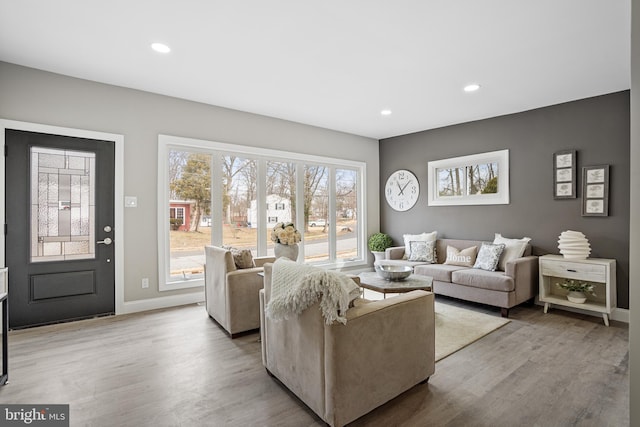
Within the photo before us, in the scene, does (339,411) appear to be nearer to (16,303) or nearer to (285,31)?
Result: (285,31)

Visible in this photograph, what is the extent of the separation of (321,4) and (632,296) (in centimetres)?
242

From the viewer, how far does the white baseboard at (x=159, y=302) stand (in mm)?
3750

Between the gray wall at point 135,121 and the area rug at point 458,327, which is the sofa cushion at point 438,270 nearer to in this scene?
the area rug at point 458,327

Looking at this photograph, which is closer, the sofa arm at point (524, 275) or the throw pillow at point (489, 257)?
the sofa arm at point (524, 275)

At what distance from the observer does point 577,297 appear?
3729 millimetres

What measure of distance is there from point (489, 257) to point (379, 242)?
206 centimetres

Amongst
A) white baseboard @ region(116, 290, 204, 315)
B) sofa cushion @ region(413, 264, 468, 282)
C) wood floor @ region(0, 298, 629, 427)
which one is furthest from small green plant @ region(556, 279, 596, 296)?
white baseboard @ region(116, 290, 204, 315)

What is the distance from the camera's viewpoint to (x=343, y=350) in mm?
1718

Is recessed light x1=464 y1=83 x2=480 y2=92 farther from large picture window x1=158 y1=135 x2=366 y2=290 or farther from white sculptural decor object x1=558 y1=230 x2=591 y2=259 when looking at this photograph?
large picture window x1=158 y1=135 x2=366 y2=290

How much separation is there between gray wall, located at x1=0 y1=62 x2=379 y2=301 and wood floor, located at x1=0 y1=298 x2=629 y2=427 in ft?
3.31

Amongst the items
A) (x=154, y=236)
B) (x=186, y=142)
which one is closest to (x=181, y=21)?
(x=186, y=142)

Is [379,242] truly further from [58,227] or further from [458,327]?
[58,227]

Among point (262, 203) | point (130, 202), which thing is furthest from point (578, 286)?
point (130, 202)

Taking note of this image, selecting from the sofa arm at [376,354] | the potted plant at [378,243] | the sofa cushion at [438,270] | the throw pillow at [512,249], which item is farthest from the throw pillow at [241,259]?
the throw pillow at [512,249]
